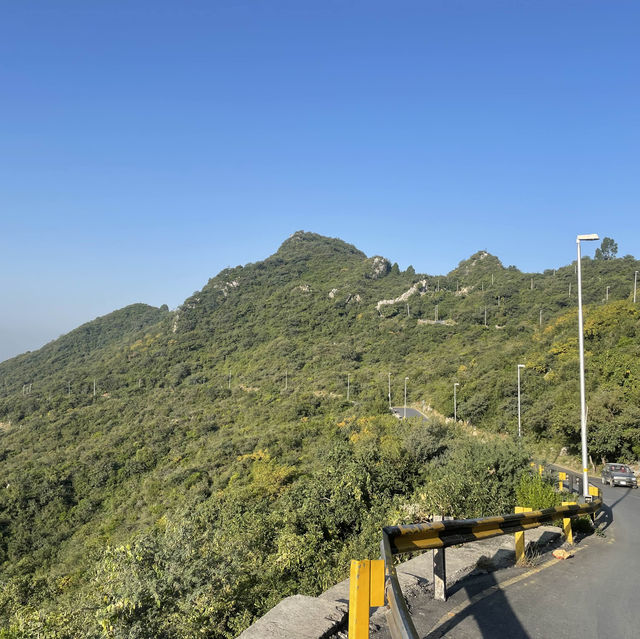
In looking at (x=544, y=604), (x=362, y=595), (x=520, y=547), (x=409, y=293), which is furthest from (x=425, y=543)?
(x=409, y=293)

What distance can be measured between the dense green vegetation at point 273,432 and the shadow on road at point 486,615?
113 inches

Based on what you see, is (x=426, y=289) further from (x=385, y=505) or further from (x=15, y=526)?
(x=385, y=505)

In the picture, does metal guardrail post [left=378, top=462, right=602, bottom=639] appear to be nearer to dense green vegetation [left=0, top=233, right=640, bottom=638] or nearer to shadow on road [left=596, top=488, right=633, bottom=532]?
dense green vegetation [left=0, top=233, right=640, bottom=638]

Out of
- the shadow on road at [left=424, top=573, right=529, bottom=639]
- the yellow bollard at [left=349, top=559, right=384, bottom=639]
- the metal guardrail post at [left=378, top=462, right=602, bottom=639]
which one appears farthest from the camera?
the shadow on road at [left=424, top=573, right=529, bottom=639]

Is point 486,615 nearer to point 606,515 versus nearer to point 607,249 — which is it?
point 606,515

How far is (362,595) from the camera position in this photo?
282 cm

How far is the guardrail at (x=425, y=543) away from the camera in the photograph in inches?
104

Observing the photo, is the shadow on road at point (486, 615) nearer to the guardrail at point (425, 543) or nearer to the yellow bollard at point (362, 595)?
the guardrail at point (425, 543)

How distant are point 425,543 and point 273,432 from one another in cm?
4192

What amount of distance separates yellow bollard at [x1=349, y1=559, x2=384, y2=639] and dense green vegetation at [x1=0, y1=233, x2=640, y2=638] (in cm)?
395

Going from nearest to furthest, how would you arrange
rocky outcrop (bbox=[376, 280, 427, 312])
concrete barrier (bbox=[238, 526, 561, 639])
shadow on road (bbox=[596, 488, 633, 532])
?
concrete barrier (bbox=[238, 526, 561, 639])
shadow on road (bbox=[596, 488, 633, 532])
rocky outcrop (bbox=[376, 280, 427, 312])

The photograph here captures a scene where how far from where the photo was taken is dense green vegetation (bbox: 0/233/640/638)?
26.5 ft

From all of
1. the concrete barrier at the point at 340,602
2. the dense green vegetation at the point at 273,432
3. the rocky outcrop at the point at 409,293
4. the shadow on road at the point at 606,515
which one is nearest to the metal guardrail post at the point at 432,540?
the concrete barrier at the point at 340,602

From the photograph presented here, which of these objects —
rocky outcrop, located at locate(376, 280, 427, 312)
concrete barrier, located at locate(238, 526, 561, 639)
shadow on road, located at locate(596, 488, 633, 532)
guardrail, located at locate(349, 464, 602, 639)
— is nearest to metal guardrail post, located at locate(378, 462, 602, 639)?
guardrail, located at locate(349, 464, 602, 639)
